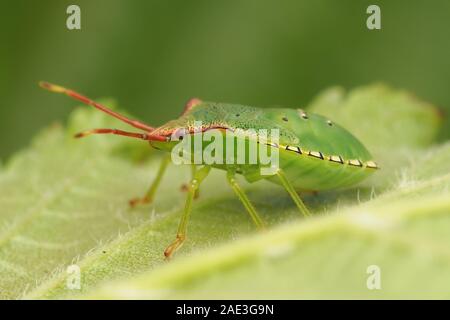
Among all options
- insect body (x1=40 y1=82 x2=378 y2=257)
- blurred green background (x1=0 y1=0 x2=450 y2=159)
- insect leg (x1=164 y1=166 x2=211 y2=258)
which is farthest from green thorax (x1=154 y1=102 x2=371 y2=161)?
blurred green background (x1=0 y1=0 x2=450 y2=159)

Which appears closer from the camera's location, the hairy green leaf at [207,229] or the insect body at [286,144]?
the hairy green leaf at [207,229]

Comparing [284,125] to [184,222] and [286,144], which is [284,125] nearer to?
[286,144]

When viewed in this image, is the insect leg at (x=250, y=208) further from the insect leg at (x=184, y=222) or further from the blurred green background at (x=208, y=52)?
the blurred green background at (x=208, y=52)

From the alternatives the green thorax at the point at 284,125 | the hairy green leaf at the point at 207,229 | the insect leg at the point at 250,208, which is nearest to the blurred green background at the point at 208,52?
the hairy green leaf at the point at 207,229

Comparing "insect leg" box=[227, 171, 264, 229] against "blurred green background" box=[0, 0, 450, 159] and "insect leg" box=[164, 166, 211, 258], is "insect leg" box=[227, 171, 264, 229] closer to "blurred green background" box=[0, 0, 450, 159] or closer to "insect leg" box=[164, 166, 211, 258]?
"insect leg" box=[164, 166, 211, 258]

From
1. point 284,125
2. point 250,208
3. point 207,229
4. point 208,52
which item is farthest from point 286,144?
point 208,52
